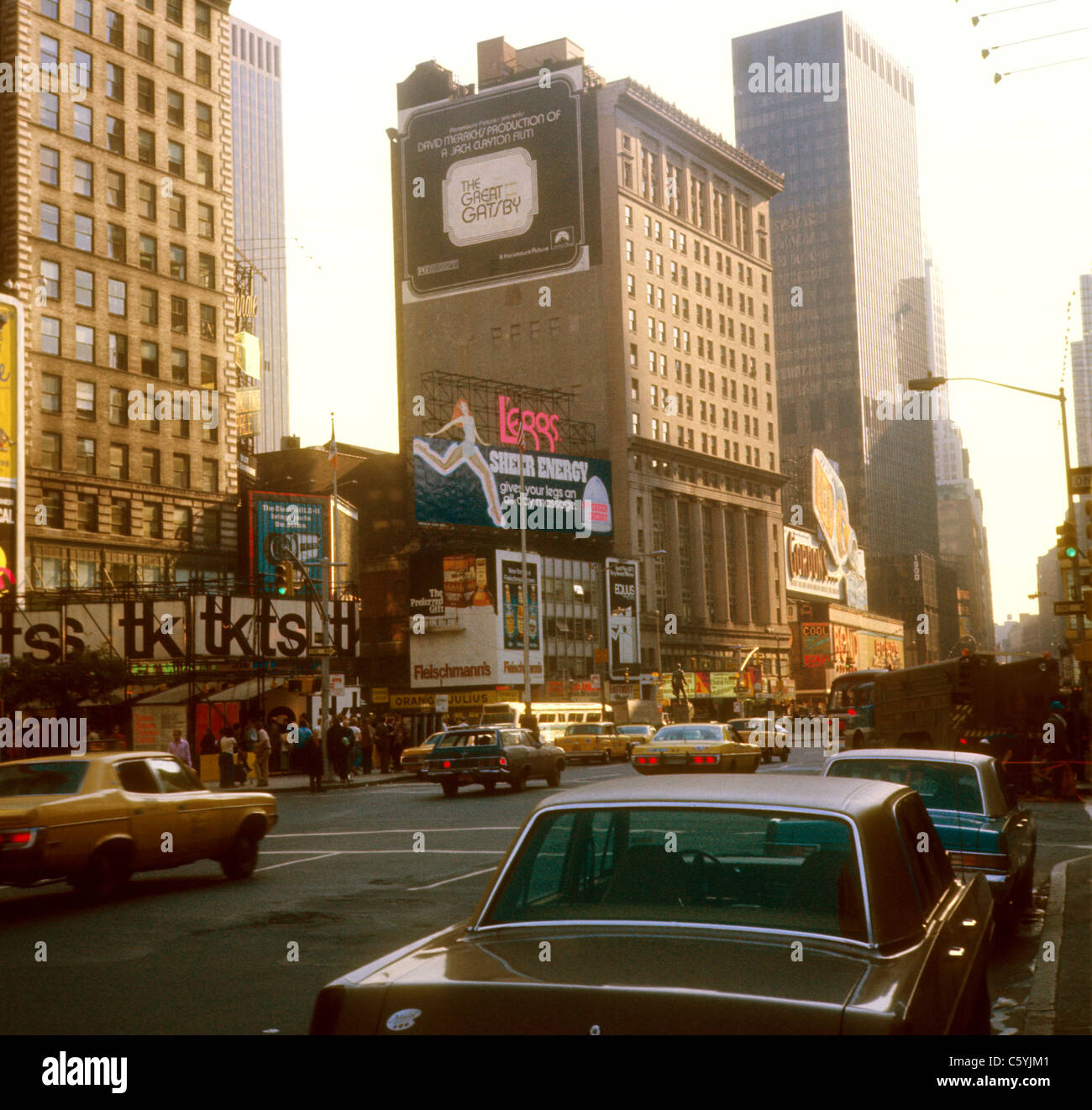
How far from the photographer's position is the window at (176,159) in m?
68.4

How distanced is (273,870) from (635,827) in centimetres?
1155

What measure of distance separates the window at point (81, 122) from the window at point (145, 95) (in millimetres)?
3589

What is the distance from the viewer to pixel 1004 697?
30.9 m

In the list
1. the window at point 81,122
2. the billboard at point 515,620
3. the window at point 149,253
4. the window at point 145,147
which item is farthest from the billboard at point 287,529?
the window at point 81,122

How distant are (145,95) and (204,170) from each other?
193 inches

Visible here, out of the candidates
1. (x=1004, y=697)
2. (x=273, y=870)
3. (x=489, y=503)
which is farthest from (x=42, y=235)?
(x=273, y=870)

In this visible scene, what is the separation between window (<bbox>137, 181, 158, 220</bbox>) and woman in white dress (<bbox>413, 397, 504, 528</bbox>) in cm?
→ 2098

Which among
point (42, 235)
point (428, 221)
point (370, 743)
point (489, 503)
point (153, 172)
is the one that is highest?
point (428, 221)

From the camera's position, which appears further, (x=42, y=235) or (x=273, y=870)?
(x=42, y=235)

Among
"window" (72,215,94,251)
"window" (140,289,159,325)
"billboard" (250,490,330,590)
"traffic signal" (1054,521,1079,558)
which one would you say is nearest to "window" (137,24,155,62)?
"window" (72,215,94,251)

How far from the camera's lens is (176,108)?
6912 centimetres

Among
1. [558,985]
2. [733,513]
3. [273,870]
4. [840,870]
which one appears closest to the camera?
[558,985]
